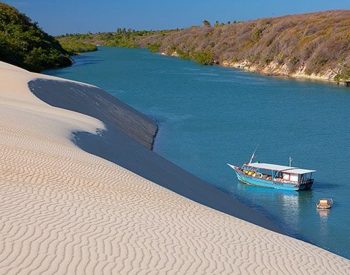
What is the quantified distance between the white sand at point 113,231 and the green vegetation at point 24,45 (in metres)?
55.8

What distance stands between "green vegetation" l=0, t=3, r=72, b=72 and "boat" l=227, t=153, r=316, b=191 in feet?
154

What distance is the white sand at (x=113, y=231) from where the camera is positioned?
340 inches

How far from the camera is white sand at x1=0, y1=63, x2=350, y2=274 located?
8.65 meters

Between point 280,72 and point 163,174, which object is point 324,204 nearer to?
point 163,174

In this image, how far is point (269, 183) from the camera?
90.2ft

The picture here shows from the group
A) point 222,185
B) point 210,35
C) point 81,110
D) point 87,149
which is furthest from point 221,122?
point 210,35

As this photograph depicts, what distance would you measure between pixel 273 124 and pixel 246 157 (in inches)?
492

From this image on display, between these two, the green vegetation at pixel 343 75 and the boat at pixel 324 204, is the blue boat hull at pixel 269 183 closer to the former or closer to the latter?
the boat at pixel 324 204

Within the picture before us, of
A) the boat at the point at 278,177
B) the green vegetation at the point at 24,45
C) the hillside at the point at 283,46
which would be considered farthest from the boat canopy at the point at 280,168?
the hillside at the point at 283,46

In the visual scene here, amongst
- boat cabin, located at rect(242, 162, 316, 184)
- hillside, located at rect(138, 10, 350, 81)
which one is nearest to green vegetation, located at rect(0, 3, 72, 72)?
hillside, located at rect(138, 10, 350, 81)

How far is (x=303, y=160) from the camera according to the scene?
32.1m

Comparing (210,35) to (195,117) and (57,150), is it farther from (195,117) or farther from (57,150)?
(57,150)

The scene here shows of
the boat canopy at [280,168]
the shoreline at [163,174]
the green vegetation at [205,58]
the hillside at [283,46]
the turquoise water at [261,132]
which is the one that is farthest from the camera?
the green vegetation at [205,58]

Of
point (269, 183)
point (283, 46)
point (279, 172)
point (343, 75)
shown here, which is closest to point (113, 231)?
point (269, 183)
